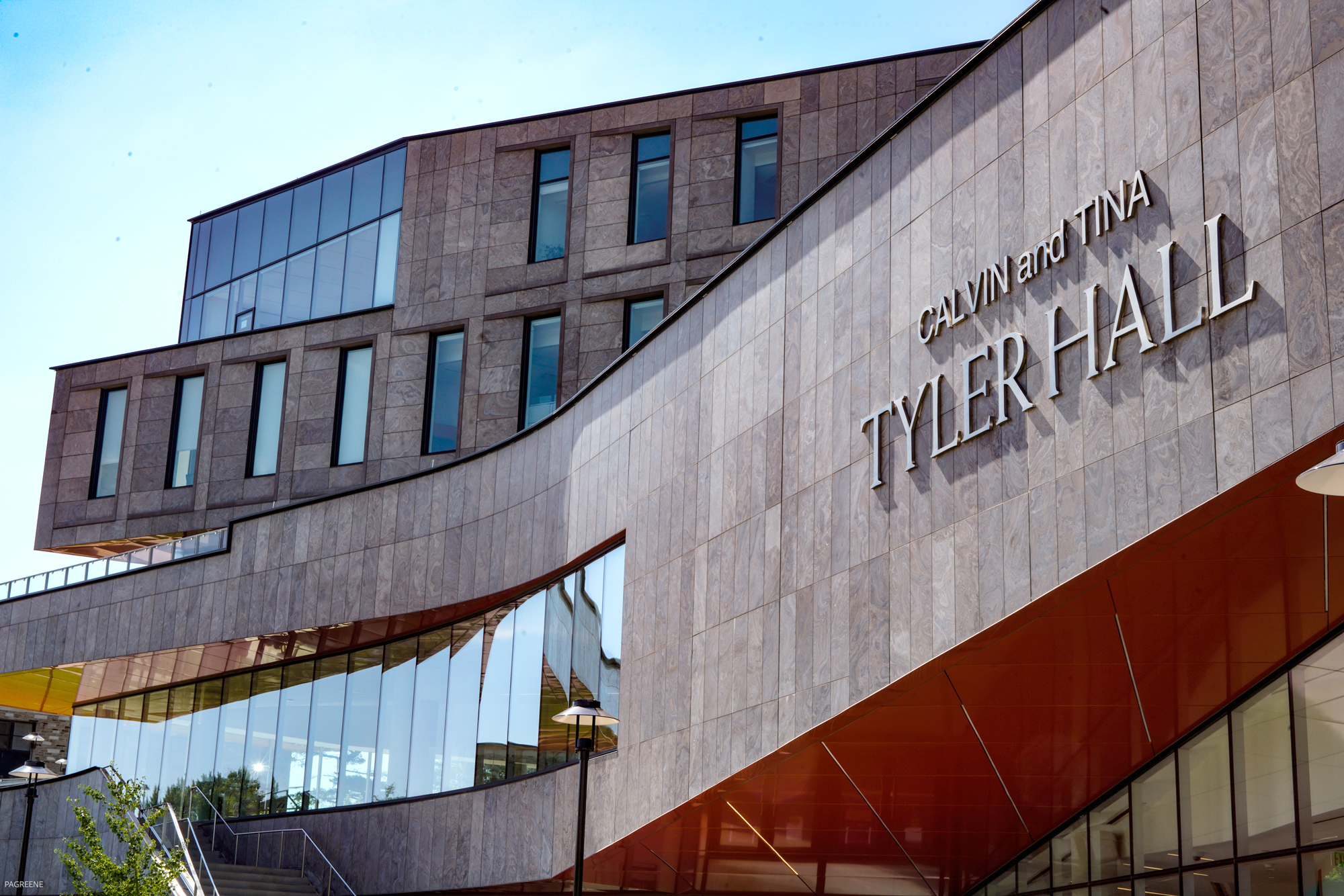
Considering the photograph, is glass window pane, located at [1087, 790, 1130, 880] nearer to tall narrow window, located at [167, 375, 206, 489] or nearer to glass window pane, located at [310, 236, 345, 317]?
glass window pane, located at [310, 236, 345, 317]

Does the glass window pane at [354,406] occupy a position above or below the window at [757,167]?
below

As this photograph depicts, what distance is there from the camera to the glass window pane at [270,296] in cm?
3966

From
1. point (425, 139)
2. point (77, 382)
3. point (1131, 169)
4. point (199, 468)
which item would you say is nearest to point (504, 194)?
point (425, 139)

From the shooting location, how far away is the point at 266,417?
37719 mm

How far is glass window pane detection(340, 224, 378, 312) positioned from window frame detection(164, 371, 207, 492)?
5.05 m

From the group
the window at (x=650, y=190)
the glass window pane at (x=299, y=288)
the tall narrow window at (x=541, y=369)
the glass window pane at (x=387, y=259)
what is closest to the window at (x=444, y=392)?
the tall narrow window at (x=541, y=369)

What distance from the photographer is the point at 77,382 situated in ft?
135

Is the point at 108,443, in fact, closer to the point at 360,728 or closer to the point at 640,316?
the point at 360,728

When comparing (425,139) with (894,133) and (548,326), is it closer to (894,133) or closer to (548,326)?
(548,326)

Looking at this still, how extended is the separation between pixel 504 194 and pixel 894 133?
68.3 feet

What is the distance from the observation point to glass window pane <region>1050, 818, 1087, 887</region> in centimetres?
1569

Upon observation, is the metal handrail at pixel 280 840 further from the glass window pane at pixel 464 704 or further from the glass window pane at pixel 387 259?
the glass window pane at pixel 387 259

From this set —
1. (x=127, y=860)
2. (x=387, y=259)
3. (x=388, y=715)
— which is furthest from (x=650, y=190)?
(x=127, y=860)

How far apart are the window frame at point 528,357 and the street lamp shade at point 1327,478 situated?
2598 cm
